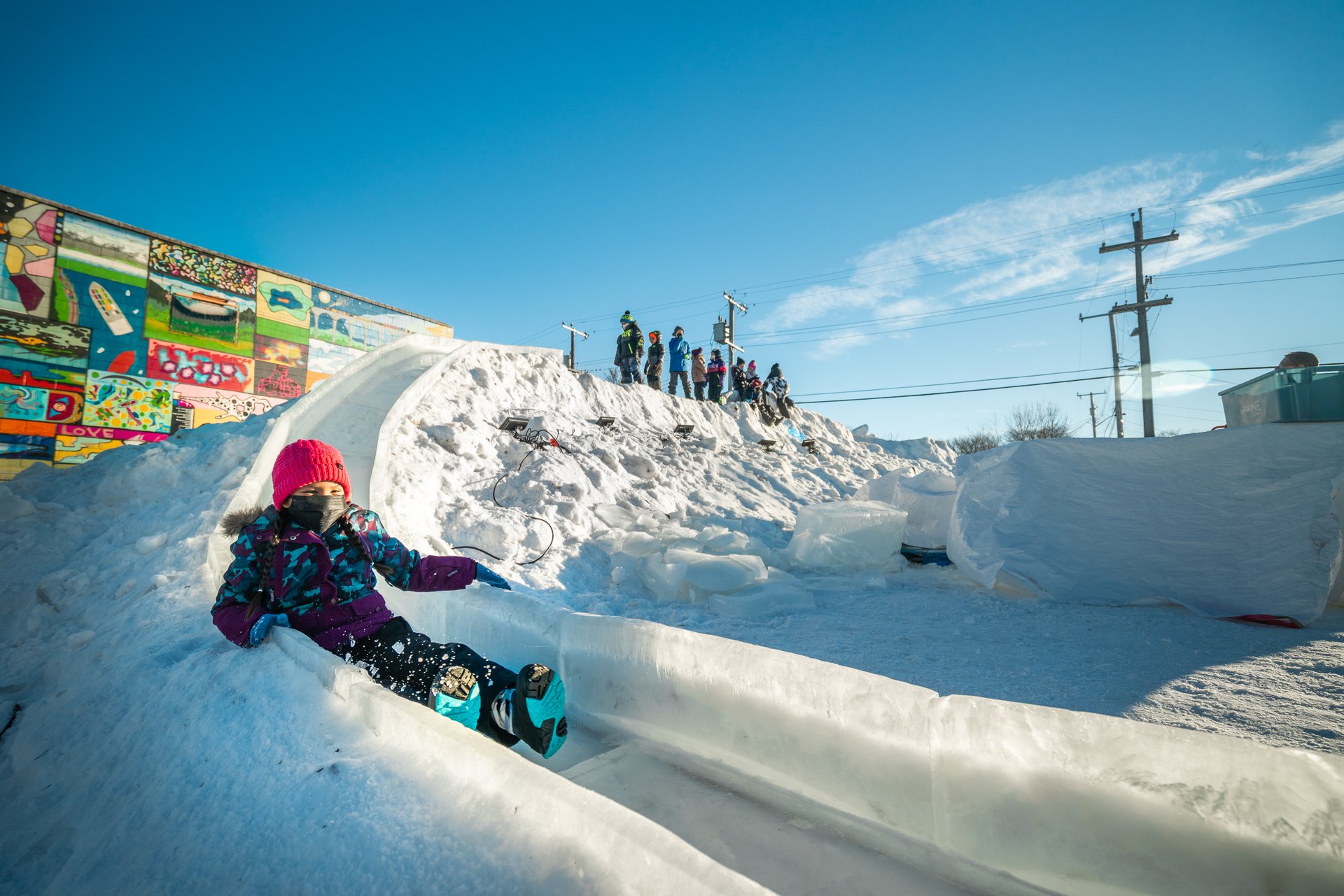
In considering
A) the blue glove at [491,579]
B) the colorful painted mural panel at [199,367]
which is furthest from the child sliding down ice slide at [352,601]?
the colorful painted mural panel at [199,367]

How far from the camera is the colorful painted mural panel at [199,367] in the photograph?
37.8 ft

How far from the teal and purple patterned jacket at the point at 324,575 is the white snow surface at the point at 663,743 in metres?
0.18

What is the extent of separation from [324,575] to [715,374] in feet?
40.0

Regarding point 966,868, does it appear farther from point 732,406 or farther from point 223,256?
point 223,256

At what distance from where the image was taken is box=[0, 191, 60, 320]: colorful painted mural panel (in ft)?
31.8

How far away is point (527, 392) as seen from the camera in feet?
25.0

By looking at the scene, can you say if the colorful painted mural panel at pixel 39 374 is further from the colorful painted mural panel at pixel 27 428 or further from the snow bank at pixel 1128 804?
the snow bank at pixel 1128 804

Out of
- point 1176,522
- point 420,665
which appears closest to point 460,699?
point 420,665

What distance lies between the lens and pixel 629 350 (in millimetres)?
11891

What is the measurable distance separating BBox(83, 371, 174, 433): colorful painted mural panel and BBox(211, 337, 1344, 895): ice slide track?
44.6 feet

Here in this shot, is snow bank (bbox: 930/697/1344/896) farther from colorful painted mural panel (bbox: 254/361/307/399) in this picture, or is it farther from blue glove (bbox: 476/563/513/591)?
colorful painted mural panel (bbox: 254/361/307/399)

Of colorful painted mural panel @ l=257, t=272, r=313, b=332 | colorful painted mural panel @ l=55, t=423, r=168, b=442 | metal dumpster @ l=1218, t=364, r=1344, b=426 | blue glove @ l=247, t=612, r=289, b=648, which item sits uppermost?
colorful painted mural panel @ l=257, t=272, r=313, b=332

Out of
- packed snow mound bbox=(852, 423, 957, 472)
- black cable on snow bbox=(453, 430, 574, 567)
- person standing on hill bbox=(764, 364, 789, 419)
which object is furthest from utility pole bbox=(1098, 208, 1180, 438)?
black cable on snow bbox=(453, 430, 574, 567)

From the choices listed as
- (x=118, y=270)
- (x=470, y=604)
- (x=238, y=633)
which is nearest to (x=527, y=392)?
(x=470, y=604)
